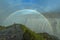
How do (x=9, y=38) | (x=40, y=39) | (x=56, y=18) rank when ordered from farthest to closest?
(x=56, y=18) → (x=40, y=39) → (x=9, y=38)

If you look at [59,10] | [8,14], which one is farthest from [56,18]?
[8,14]

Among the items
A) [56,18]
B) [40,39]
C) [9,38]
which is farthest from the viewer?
[56,18]

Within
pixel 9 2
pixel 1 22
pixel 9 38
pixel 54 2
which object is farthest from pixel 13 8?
pixel 9 38

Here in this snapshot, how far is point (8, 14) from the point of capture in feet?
4.07

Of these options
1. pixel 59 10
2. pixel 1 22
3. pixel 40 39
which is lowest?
pixel 40 39

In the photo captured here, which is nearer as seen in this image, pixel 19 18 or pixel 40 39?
pixel 40 39

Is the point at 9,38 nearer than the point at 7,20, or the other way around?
the point at 9,38

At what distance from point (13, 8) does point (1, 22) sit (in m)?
0.18

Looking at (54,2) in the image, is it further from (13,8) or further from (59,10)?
(13,8)

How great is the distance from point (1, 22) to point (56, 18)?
520 mm

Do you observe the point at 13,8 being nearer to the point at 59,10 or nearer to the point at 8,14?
the point at 8,14

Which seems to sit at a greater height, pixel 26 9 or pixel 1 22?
pixel 26 9

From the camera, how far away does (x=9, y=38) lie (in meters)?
0.80

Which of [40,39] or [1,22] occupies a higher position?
[1,22]
